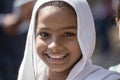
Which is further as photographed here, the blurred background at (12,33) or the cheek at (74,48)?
the blurred background at (12,33)

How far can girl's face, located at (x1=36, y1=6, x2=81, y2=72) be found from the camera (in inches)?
108

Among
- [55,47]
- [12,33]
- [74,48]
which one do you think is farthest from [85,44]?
[12,33]

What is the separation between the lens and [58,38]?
274 cm

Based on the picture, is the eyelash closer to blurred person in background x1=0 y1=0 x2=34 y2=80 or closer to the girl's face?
the girl's face

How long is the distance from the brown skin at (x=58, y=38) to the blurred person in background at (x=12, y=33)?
1888 millimetres

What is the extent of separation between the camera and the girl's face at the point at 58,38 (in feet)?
8.97

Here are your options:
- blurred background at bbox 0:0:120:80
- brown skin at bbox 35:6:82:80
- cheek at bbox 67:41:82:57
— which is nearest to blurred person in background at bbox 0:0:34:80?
blurred background at bbox 0:0:120:80

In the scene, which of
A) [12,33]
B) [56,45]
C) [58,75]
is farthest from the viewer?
[12,33]

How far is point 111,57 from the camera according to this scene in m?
5.33

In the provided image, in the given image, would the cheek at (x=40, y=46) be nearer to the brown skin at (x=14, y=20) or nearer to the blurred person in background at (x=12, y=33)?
the blurred person in background at (x=12, y=33)

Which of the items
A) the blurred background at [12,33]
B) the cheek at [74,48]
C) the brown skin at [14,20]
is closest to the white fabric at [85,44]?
the cheek at [74,48]

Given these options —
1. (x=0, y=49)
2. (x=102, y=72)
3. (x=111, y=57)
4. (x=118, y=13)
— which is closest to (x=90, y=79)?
(x=102, y=72)

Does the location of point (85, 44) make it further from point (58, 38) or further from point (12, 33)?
point (12, 33)

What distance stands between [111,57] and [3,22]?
4.13 ft
